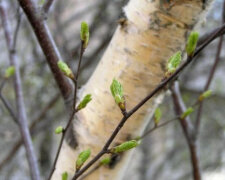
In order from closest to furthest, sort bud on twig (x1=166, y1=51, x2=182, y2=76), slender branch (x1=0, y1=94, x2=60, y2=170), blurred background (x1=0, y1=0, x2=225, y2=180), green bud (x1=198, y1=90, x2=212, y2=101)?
bud on twig (x1=166, y1=51, x2=182, y2=76) → green bud (x1=198, y1=90, x2=212, y2=101) → slender branch (x1=0, y1=94, x2=60, y2=170) → blurred background (x1=0, y1=0, x2=225, y2=180)

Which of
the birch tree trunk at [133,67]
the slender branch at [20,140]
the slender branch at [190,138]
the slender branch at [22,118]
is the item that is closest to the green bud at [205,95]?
the birch tree trunk at [133,67]

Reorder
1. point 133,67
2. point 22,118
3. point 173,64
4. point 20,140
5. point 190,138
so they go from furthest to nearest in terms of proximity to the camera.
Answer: point 20,140 < point 190,138 < point 22,118 < point 133,67 < point 173,64

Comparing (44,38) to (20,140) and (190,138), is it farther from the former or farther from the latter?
(20,140)

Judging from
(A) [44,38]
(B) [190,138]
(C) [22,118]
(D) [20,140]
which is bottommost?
(B) [190,138]

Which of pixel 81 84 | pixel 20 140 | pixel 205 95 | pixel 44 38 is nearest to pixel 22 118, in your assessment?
pixel 44 38

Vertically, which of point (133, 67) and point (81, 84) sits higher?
point (133, 67)

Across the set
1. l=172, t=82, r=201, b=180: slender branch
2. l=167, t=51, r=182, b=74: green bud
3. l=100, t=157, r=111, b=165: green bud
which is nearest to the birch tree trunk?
l=100, t=157, r=111, b=165: green bud

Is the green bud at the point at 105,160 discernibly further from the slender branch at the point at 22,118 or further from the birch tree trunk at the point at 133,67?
the slender branch at the point at 22,118

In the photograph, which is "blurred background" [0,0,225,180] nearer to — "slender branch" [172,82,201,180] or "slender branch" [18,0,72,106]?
"slender branch" [172,82,201,180]
